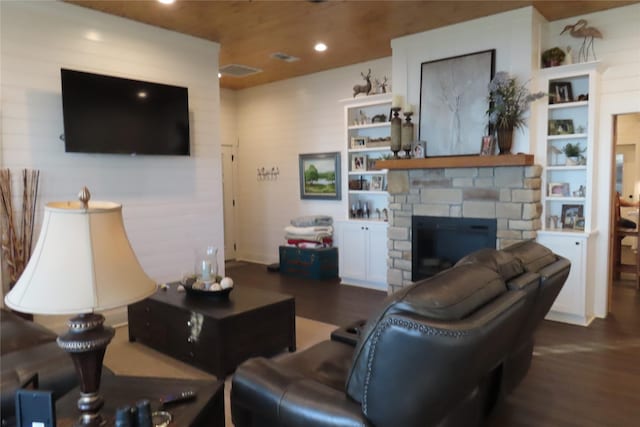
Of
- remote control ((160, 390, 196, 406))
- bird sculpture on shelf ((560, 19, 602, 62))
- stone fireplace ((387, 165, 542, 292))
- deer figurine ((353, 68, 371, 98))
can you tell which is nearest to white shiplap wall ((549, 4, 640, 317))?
bird sculpture on shelf ((560, 19, 602, 62))

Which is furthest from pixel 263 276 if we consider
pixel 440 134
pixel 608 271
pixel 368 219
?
pixel 608 271

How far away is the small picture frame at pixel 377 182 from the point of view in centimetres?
590

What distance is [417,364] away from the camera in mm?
1357

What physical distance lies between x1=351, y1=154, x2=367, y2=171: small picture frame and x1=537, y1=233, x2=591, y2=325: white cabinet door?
8.17 feet

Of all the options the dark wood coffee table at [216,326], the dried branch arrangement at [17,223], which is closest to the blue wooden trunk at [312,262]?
the dark wood coffee table at [216,326]

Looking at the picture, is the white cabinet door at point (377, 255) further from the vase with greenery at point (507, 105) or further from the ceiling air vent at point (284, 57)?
the ceiling air vent at point (284, 57)

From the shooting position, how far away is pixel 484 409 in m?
2.31

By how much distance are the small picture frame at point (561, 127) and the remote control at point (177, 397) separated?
13.9ft

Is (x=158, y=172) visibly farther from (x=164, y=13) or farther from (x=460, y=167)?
(x=460, y=167)

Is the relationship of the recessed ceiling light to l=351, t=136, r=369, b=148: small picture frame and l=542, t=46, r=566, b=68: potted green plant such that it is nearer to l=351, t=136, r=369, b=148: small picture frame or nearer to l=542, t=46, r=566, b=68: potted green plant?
l=351, t=136, r=369, b=148: small picture frame

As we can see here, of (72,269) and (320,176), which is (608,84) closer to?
(320,176)

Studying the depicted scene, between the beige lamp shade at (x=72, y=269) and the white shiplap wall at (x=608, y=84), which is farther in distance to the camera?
the white shiplap wall at (x=608, y=84)

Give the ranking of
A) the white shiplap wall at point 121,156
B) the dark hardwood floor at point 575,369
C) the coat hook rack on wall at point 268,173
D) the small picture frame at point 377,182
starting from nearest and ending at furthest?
1. the dark hardwood floor at point 575,369
2. the white shiplap wall at point 121,156
3. the small picture frame at point 377,182
4. the coat hook rack on wall at point 268,173

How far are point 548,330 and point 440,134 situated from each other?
2194mm
